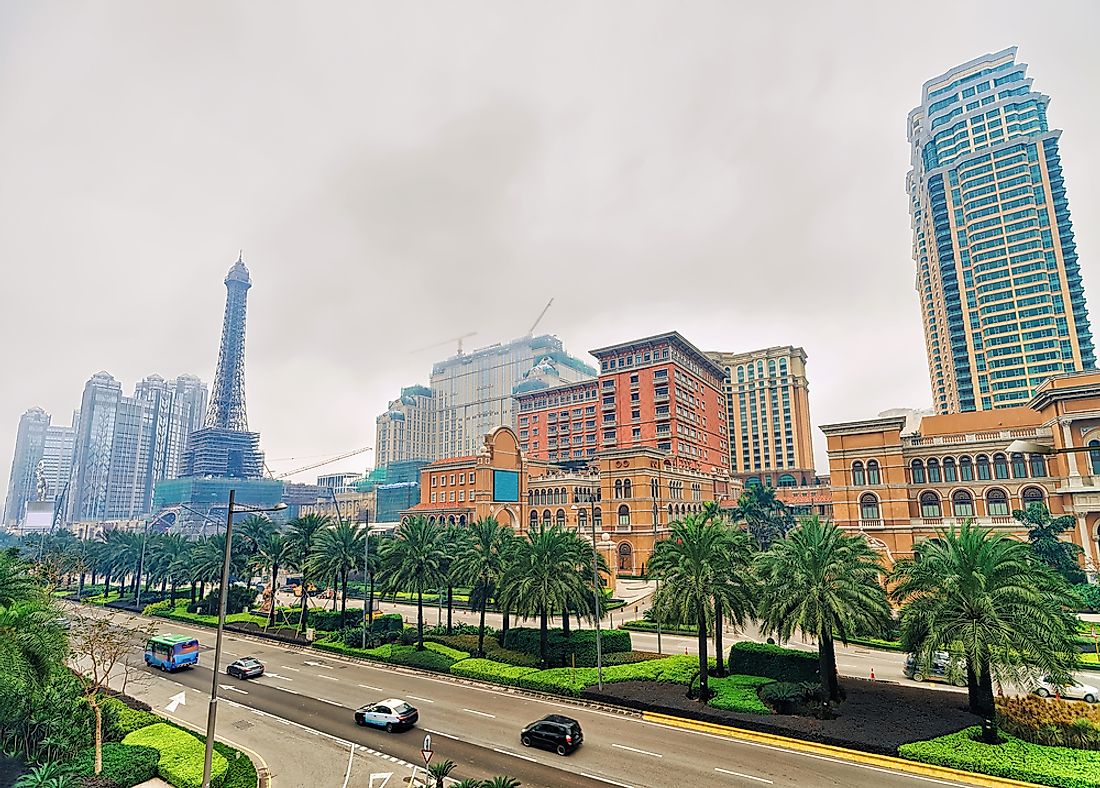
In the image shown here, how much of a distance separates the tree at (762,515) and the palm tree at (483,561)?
49328 millimetres

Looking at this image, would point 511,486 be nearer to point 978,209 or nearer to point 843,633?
point 843,633

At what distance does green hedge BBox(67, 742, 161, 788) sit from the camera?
21.4m

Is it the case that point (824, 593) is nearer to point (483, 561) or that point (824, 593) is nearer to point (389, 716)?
point (389, 716)

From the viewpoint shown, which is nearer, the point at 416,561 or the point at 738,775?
the point at 738,775

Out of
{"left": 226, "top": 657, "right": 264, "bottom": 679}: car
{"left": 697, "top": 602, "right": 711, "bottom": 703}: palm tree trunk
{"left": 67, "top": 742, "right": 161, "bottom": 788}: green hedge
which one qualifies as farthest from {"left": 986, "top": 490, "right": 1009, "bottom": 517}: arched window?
{"left": 67, "top": 742, "right": 161, "bottom": 788}: green hedge

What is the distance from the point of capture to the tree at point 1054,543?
49125 millimetres

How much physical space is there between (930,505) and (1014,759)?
45.9 m

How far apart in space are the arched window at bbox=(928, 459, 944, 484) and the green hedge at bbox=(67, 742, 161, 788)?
223ft

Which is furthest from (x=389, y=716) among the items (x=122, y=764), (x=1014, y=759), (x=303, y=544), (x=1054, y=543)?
(x=1054, y=543)

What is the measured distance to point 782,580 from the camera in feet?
95.2

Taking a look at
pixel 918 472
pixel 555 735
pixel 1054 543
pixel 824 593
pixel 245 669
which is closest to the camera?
pixel 555 735

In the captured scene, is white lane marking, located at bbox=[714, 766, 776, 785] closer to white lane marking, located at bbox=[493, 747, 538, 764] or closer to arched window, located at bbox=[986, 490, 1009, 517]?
white lane marking, located at bbox=[493, 747, 538, 764]

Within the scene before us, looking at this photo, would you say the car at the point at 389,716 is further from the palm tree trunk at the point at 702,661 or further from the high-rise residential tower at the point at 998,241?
the high-rise residential tower at the point at 998,241

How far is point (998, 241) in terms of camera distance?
383 ft
